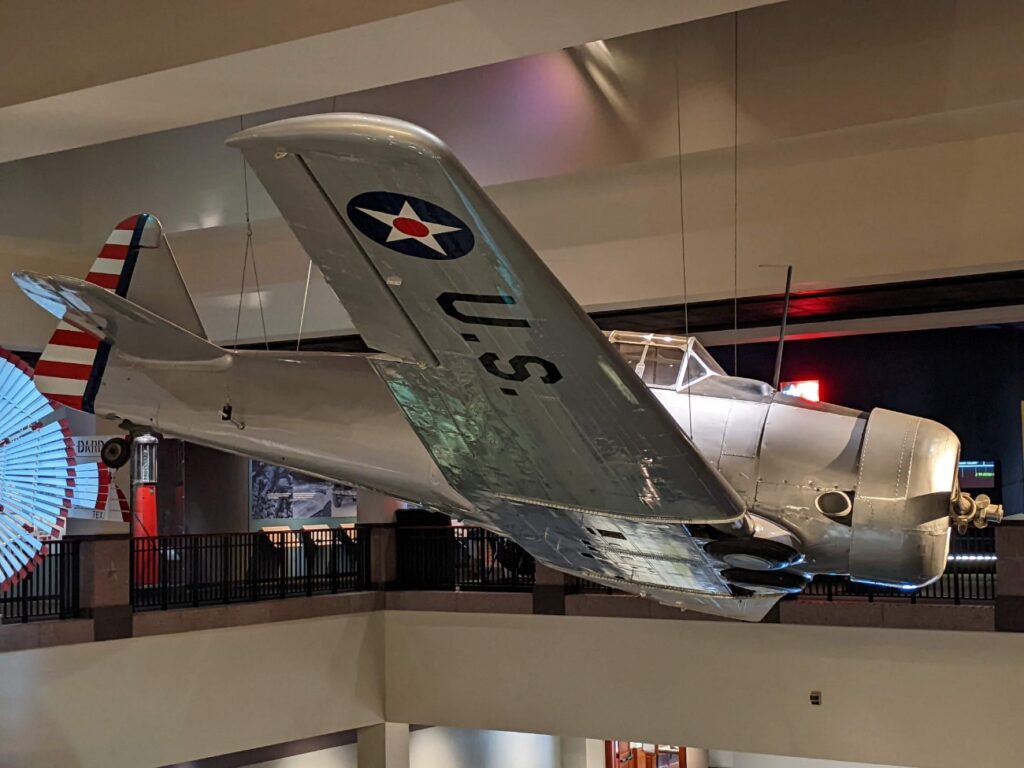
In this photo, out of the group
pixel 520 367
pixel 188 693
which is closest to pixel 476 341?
pixel 520 367

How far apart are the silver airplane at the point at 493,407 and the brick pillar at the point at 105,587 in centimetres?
492

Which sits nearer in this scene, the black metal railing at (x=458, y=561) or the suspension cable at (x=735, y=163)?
the suspension cable at (x=735, y=163)

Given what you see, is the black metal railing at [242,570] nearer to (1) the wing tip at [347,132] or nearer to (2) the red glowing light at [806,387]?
(2) the red glowing light at [806,387]

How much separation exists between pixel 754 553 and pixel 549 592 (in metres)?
7.19

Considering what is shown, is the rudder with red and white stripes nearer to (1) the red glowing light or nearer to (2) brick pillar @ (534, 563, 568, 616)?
(2) brick pillar @ (534, 563, 568, 616)

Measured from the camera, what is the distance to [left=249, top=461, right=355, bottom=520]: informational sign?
19.0 metres

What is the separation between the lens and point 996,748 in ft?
30.2

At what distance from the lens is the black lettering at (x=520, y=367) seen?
3084 mm

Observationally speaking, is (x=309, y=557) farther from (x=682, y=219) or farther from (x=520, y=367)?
(x=520, y=367)

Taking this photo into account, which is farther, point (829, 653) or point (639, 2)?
point (829, 653)

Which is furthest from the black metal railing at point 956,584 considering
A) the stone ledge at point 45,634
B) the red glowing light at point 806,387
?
the stone ledge at point 45,634

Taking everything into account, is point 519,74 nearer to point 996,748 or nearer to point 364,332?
point 364,332

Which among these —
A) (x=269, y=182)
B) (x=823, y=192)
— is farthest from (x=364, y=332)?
(x=823, y=192)

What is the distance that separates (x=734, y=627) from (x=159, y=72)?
784 cm
